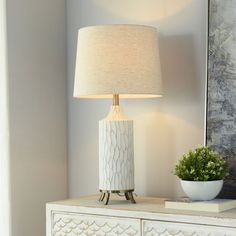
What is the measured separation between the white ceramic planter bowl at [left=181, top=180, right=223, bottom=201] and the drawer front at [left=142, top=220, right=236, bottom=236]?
138 mm

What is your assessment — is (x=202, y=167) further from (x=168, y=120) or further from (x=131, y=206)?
(x=168, y=120)

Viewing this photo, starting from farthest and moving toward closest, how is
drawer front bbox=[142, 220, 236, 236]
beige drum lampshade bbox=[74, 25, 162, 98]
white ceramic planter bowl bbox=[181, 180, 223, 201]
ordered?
1. beige drum lampshade bbox=[74, 25, 162, 98]
2. white ceramic planter bowl bbox=[181, 180, 223, 201]
3. drawer front bbox=[142, 220, 236, 236]

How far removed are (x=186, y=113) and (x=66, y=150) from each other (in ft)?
2.02

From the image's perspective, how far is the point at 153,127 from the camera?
238cm

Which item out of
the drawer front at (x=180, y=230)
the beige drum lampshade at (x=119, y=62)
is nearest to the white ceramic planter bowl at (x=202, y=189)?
the drawer front at (x=180, y=230)

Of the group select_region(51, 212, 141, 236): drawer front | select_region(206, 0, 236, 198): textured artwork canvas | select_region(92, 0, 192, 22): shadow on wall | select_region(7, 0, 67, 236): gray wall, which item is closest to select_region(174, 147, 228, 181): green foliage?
select_region(206, 0, 236, 198): textured artwork canvas

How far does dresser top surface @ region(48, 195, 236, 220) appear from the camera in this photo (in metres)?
1.88

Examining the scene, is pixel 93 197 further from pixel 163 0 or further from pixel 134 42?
pixel 163 0

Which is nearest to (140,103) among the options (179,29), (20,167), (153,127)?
(153,127)

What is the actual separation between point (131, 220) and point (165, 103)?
1.80 feet

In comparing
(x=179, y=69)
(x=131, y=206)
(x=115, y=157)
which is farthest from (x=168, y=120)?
(x=131, y=206)

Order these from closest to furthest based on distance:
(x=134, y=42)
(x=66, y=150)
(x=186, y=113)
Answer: (x=134, y=42) < (x=186, y=113) < (x=66, y=150)

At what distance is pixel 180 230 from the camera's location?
1872 mm

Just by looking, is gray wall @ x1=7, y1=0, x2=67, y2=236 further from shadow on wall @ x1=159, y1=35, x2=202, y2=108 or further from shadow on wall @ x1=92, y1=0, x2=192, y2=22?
shadow on wall @ x1=159, y1=35, x2=202, y2=108
